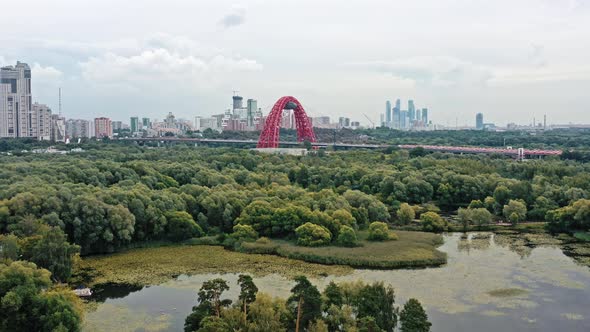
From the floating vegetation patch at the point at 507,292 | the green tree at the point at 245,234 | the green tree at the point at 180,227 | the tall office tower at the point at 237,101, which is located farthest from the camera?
the tall office tower at the point at 237,101

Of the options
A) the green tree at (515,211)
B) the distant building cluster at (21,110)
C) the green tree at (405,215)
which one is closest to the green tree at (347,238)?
the green tree at (405,215)

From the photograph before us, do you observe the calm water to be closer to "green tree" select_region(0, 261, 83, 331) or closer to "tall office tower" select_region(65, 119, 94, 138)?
"green tree" select_region(0, 261, 83, 331)

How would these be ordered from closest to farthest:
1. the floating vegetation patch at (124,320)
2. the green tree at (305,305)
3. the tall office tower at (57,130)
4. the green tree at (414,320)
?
the green tree at (414,320), the green tree at (305,305), the floating vegetation patch at (124,320), the tall office tower at (57,130)

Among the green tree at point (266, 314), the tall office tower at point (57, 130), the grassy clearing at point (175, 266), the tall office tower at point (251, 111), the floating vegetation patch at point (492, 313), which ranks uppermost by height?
the tall office tower at point (251, 111)

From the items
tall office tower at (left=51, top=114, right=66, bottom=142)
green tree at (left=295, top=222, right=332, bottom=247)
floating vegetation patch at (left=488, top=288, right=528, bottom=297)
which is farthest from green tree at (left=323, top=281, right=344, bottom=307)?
tall office tower at (left=51, top=114, right=66, bottom=142)

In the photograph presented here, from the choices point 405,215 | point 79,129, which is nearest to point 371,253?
point 405,215

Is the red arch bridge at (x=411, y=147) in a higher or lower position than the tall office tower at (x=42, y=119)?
lower

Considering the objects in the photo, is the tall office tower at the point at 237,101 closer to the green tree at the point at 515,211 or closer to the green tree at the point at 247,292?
the green tree at the point at 515,211
